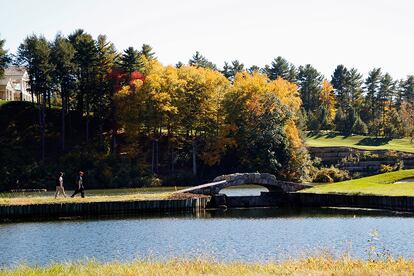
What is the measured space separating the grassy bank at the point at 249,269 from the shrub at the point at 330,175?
78.3 m

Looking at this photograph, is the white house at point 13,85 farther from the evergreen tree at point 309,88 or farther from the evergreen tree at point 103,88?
the evergreen tree at point 309,88

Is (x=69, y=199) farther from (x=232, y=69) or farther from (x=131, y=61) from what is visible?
(x=232, y=69)

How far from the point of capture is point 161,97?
316ft

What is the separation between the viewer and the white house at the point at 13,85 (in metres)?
130

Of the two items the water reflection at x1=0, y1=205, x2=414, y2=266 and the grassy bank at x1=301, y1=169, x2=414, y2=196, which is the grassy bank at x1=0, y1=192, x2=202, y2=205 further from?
the grassy bank at x1=301, y1=169, x2=414, y2=196

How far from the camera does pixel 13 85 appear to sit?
138875 millimetres

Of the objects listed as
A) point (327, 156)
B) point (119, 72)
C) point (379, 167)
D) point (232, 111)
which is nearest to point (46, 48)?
point (119, 72)

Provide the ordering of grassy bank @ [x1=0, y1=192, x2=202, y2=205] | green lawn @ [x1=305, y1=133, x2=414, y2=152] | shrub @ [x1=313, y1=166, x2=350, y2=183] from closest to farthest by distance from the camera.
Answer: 1. grassy bank @ [x1=0, y1=192, x2=202, y2=205]
2. shrub @ [x1=313, y1=166, x2=350, y2=183]
3. green lawn @ [x1=305, y1=133, x2=414, y2=152]

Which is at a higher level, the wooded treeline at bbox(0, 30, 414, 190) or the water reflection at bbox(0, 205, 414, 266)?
the wooded treeline at bbox(0, 30, 414, 190)

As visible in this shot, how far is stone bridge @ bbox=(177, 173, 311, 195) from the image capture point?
62.4m

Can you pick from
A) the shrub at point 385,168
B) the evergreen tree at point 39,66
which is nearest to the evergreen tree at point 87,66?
the evergreen tree at point 39,66

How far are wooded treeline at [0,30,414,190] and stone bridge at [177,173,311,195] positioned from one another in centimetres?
2904

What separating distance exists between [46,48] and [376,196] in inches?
2624

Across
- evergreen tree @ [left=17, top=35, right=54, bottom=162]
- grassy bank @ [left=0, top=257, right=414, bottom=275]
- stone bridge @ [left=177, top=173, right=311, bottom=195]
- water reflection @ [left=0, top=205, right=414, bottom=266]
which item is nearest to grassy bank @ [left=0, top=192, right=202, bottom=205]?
water reflection @ [left=0, top=205, right=414, bottom=266]
